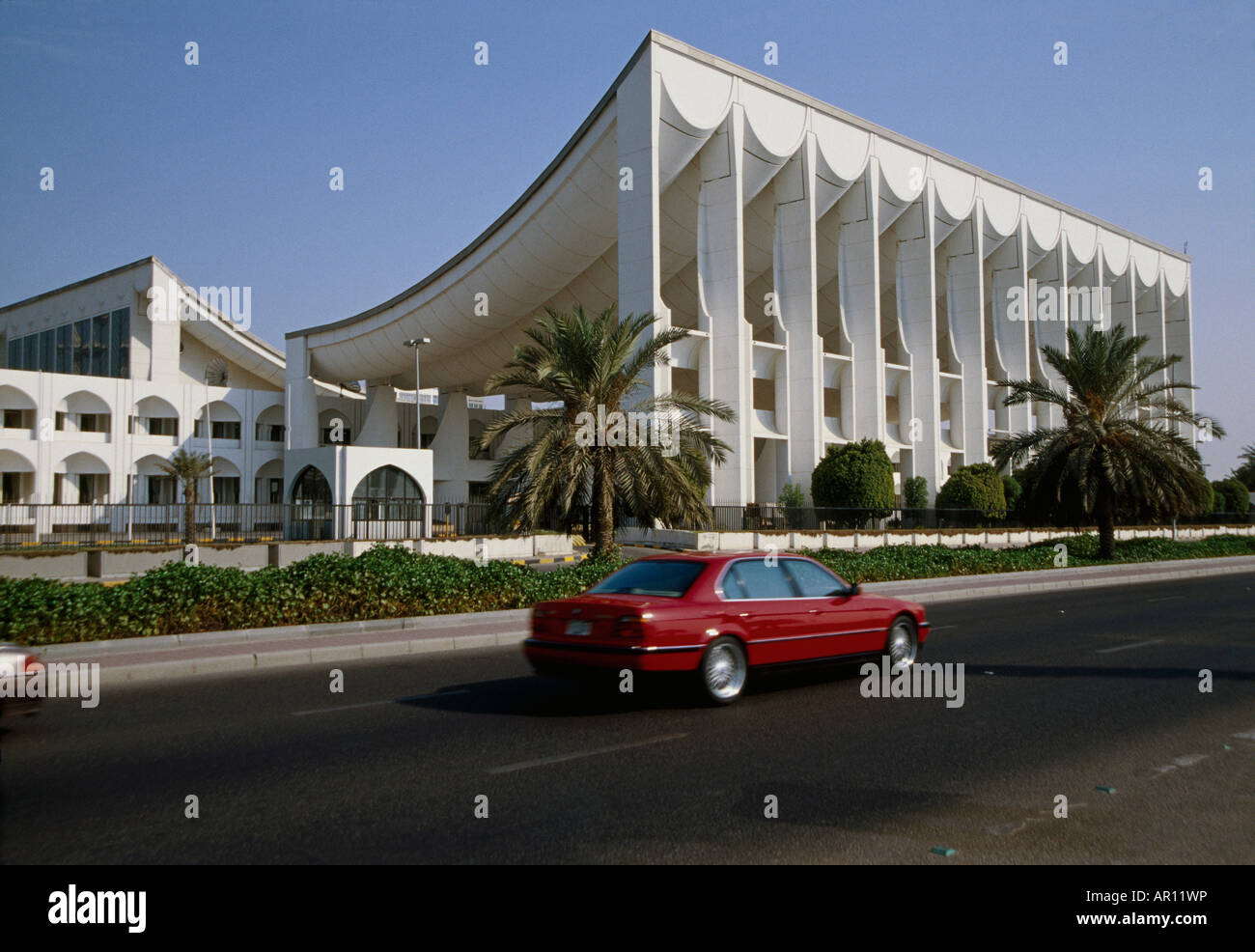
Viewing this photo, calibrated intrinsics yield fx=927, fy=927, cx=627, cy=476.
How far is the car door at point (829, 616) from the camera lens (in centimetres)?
917

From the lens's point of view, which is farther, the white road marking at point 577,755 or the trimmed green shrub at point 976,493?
the trimmed green shrub at point 976,493

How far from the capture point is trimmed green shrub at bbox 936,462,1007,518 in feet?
151

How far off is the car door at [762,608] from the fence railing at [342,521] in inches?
740

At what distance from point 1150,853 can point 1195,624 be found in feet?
39.7

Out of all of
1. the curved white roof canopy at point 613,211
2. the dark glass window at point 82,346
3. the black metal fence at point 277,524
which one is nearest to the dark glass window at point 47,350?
the dark glass window at point 82,346

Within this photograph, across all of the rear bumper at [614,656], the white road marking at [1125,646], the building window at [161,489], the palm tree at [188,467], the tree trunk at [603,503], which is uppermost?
the palm tree at [188,467]

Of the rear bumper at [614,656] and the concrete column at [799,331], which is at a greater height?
the concrete column at [799,331]

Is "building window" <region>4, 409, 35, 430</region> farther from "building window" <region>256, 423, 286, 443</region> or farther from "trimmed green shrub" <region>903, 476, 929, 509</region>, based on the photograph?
"trimmed green shrub" <region>903, 476, 929, 509</region>

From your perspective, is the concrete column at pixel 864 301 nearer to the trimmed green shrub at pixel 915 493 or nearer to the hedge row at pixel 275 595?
the trimmed green shrub at pixel 915 493

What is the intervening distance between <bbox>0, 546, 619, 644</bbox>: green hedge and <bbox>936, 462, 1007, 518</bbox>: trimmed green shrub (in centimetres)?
3362

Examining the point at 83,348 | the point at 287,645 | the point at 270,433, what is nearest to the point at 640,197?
the point at 287,645

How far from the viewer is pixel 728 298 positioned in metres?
39.3
